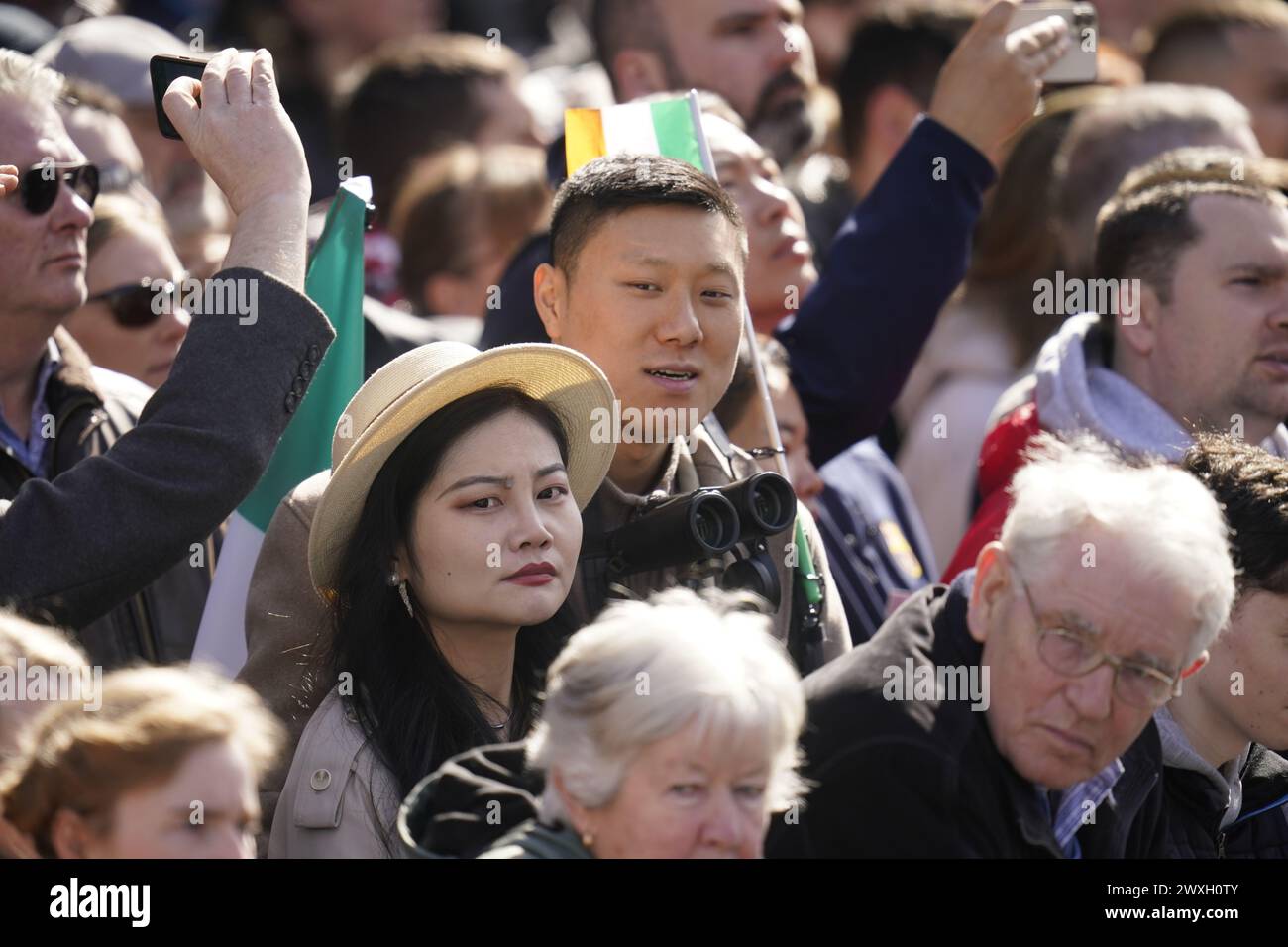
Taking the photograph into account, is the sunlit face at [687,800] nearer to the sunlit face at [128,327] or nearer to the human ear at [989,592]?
the human ear at [989,592]

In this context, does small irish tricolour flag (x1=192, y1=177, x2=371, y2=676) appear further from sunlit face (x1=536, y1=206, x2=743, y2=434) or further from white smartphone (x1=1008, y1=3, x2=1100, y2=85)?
white smartphone (x1=1008, y1=3, x2=1100, y2=85)

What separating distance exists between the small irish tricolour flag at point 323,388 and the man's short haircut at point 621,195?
0.54m

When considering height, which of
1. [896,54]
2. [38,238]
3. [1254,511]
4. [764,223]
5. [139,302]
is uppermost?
[896,54]

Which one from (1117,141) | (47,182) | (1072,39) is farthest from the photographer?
(1117,141)

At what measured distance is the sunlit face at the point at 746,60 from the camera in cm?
645

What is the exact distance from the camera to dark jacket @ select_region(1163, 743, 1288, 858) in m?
3.95

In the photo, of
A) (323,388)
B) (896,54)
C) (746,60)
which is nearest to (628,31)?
(746,60)

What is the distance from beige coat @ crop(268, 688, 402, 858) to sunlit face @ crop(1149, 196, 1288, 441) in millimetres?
2561

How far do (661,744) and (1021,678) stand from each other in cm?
76

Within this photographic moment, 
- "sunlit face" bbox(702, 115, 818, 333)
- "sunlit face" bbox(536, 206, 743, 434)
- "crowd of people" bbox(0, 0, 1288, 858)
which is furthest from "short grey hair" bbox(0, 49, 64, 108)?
"sunlit face" bbox(702, 115, 818, 333)

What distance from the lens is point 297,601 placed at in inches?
151

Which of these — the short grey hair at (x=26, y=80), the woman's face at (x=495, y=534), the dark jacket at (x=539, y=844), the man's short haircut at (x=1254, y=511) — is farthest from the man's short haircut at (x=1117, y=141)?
the dark jacket at (x=539, y=844)

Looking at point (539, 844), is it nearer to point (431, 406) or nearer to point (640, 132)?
point (431, 406)
